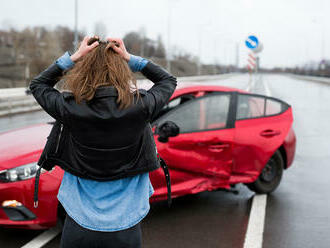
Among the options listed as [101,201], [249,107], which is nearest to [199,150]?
[249,107]

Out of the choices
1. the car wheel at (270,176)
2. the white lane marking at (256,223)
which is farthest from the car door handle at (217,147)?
the car wheel at (270,176)

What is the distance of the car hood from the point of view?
4070 mm

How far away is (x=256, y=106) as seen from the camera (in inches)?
225

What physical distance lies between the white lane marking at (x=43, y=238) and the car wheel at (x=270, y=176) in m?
2.58

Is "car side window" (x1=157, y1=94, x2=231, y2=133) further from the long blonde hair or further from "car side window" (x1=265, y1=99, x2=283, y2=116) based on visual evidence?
the long blonde hair

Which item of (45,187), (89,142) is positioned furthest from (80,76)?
(45,187)

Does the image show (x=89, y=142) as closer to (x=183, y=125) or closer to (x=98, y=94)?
(x=98, y=94)

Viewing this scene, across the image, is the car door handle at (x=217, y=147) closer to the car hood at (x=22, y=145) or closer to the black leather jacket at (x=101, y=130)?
the car hood at (x=22, y=145)

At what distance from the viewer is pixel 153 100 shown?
205 centimetres

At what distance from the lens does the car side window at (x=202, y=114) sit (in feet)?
16.4

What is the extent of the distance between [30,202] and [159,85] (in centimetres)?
227

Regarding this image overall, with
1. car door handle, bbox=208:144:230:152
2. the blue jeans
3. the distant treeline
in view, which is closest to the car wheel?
car door handle, bbox=208:144:230:152

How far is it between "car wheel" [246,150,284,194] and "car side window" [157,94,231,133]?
100 centimetres

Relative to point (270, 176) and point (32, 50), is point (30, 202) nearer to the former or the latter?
point (270, 176)
